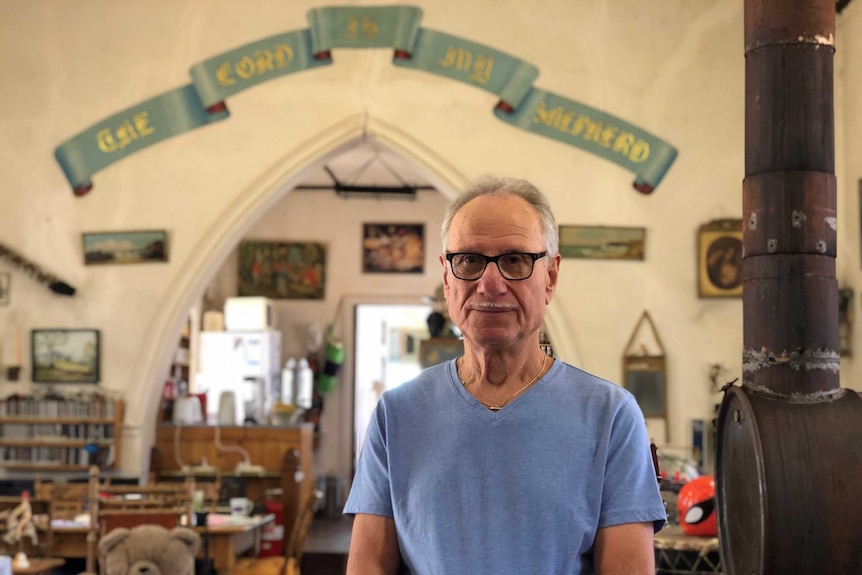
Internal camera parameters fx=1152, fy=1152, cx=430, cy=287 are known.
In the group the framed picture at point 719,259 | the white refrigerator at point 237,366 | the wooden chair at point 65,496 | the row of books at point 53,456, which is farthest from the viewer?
the white refrigerator at point 237,366

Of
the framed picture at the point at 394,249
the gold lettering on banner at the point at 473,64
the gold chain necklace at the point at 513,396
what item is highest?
the gold lettering on banner at the point at 473,64

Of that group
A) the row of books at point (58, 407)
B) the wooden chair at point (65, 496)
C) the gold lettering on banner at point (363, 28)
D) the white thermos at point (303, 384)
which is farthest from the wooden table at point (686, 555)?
the white thermos at point (303, 384)

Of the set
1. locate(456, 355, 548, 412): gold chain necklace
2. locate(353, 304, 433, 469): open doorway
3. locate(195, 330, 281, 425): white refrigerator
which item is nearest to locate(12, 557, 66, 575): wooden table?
locate(456, 355, 548, 412): gold chain necklace

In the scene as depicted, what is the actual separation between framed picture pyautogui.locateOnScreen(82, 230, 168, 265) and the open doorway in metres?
6.59

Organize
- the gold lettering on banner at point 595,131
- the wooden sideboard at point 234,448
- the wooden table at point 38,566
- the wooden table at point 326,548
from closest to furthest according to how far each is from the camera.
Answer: the wooden table at point 38,566, the gold lettering on banner at point 595,131, the wooden sideboard at point 234,448, the wooden table at point 326,548

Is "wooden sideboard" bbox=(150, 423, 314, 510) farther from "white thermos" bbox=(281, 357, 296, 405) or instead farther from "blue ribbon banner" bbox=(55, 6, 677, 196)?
"white thermos" bbox=(281, 357, 296, 405)

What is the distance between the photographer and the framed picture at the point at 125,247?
893cm

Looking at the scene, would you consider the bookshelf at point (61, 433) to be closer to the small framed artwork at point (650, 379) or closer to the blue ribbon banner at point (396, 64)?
the blue ribbon banner at point (396, 64)

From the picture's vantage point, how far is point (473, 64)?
8766mm

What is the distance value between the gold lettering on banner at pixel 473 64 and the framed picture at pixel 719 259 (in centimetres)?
200

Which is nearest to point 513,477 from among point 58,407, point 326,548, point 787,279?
point 787,279

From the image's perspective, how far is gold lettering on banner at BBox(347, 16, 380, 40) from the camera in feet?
29.0

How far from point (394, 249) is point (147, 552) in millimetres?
9085

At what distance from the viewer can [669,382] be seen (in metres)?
8.58
